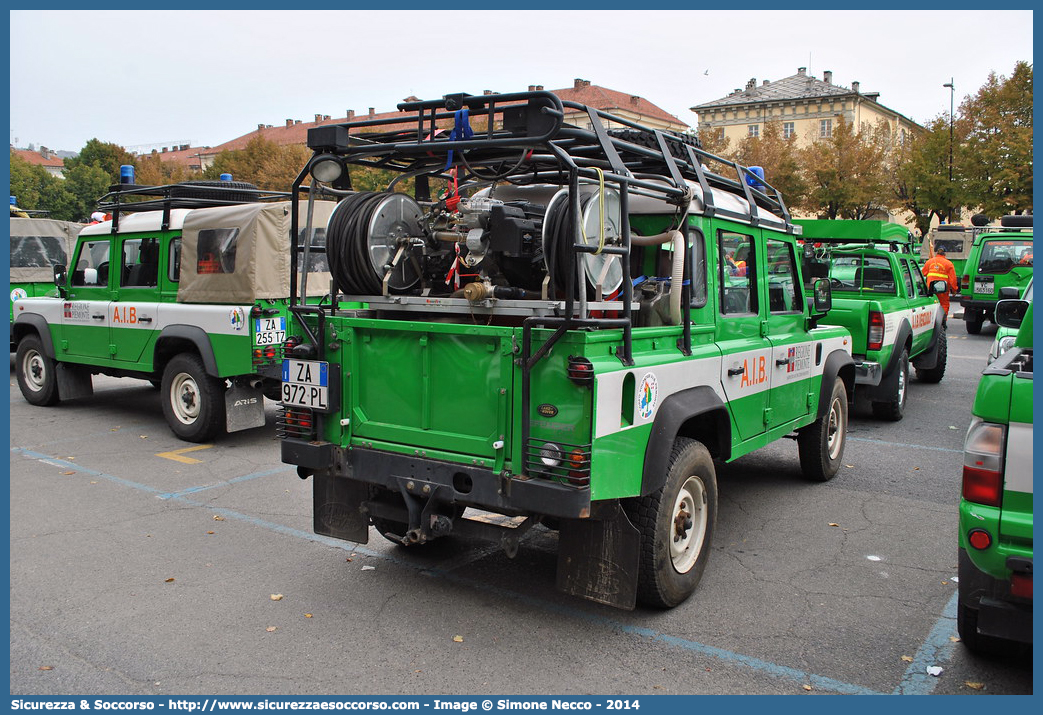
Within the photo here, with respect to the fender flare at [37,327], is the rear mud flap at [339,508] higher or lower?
lower

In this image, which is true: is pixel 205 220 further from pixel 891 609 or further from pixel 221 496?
pixel 891 609

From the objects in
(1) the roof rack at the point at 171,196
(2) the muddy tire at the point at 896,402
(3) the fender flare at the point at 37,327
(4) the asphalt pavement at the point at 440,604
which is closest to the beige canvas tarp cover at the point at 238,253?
(1) the roof rack at the point at 171,196

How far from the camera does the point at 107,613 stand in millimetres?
4391

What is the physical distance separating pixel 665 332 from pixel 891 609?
6.44 feet

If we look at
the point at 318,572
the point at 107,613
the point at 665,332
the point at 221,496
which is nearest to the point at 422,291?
the point at 665,332

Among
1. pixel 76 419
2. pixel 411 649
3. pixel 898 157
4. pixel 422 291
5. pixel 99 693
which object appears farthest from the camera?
pixel 898 157

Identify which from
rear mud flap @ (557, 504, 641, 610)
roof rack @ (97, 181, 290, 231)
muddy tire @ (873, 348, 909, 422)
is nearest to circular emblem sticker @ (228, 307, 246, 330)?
roof rack @ (97, 181, 290, 231)

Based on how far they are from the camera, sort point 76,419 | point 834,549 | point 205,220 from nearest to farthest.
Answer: point 834,549
point 205,220
point 76,419

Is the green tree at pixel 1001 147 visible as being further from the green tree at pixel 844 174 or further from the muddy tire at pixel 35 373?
the muddy tire at pixel 35 373

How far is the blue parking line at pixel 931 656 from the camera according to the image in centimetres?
365

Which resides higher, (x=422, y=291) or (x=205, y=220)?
(x=205, y=220)

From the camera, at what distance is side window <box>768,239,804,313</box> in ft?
19.6

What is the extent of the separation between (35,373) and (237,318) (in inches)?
176

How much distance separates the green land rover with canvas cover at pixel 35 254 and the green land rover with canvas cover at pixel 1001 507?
1380 cm
